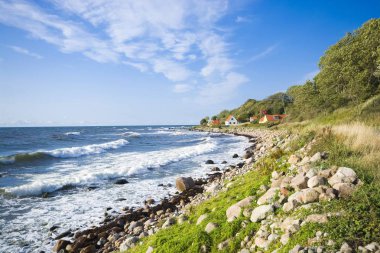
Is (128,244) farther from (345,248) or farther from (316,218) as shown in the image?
(345,248)

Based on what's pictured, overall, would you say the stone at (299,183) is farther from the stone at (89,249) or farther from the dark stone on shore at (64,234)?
the dark stone on shore at (64,234)

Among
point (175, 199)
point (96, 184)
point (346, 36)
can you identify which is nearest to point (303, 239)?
point (175, 199)

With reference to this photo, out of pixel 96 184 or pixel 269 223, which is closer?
pixel 269 223

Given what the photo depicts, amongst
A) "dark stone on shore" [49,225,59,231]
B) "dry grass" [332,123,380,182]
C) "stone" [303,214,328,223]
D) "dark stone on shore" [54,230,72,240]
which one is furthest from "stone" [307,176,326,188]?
"dark stone on shore" [49,225,59,231]

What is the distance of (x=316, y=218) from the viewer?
4.98 meters

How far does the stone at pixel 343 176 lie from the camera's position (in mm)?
6040

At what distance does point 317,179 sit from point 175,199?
8.83 m

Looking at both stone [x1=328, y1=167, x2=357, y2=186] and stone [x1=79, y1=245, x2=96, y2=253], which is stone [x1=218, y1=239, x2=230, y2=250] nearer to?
stone [x1=328, y1=167, x2=357, y2=186]

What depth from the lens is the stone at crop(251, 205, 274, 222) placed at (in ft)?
20.1

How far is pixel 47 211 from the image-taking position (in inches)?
506

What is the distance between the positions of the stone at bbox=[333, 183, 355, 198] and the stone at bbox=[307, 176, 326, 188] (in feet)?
1.59

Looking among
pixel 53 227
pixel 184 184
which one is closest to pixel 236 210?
pixel 53 227

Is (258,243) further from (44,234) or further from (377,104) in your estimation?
(377,104)

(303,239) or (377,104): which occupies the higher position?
(377,104)
